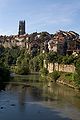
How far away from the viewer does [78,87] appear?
36.3 m

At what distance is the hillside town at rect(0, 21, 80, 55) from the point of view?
247 ft

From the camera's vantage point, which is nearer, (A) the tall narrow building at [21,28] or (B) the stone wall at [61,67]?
(B) the stone wall at [61,67]

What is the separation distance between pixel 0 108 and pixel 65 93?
11.9 meters

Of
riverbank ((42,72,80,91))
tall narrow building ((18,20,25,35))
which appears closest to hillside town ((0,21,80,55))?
tall narrow building ((18,20,25,35))

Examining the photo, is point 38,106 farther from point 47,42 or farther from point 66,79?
point 47,42

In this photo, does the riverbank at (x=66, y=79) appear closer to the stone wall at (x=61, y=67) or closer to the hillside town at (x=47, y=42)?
the stone wall at (x=61, y=67)

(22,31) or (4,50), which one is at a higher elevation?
(22,31)

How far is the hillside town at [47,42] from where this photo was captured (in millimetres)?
75312

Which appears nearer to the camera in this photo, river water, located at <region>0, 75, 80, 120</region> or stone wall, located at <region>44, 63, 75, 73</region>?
river water, located at <region>0, 75, 80, 120</region>

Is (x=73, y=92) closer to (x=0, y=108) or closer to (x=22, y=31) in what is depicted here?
(x=0, y=108)

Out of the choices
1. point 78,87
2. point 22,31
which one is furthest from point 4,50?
point 78,87

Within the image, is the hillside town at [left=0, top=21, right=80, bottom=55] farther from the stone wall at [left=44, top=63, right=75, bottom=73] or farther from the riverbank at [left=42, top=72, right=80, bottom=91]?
the riverbank at [left=42, top=72, right=80, bottom=91]

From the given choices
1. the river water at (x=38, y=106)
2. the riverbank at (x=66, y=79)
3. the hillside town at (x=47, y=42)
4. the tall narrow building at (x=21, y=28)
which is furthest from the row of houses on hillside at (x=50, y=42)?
the river water at (x=38, y=106)

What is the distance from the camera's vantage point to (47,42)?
97312 millimetres
